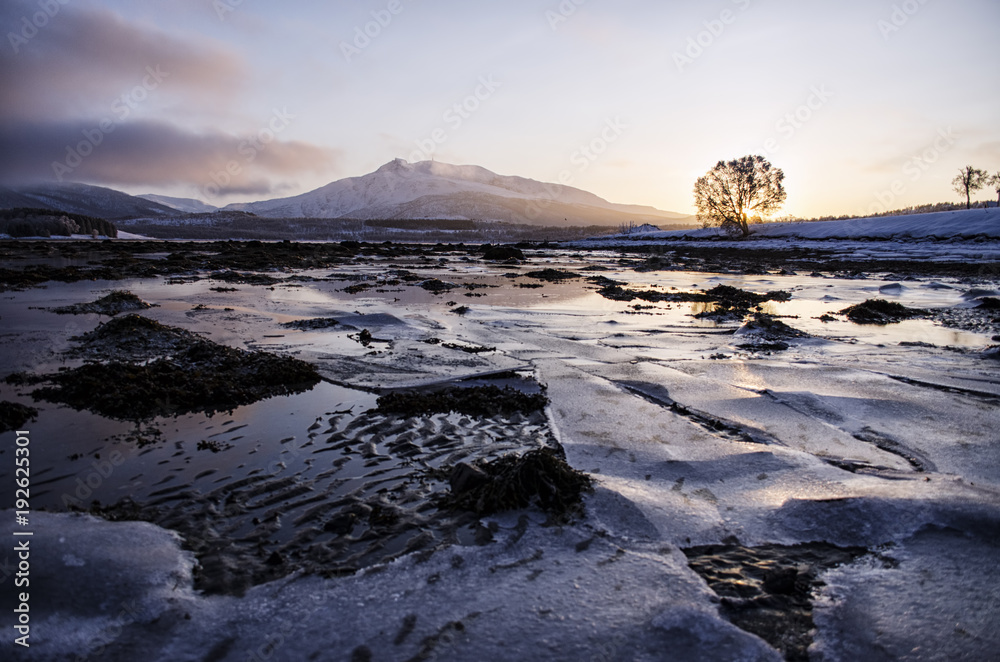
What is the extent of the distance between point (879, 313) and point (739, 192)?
46.4 metres

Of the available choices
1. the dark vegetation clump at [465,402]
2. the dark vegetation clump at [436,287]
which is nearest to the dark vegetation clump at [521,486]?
the dark vegetation clump at [465,402]

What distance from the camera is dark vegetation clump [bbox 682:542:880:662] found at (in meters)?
2.08

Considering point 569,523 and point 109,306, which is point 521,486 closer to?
point 569,523

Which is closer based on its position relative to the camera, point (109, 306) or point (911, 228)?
point (109, 306)

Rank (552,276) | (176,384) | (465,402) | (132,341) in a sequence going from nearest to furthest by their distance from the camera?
(465,402) → (176,384) → (132,341) → (552,276)

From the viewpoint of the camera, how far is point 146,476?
340 centimetres

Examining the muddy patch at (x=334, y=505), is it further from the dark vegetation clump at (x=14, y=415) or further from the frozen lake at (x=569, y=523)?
the dark vegetation clump at (x=14, y=415)

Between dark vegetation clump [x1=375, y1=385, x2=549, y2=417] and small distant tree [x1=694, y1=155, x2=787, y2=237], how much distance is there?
175 feet

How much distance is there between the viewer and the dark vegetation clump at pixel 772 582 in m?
2.08

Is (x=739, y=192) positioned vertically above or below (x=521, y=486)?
above

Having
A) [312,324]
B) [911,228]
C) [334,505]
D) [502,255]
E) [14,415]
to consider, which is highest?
[911,228]

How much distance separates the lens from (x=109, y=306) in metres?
9.91

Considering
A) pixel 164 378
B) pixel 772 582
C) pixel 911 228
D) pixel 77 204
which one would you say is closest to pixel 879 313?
pixel 772 582

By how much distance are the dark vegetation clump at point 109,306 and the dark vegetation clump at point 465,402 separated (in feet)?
25.6
